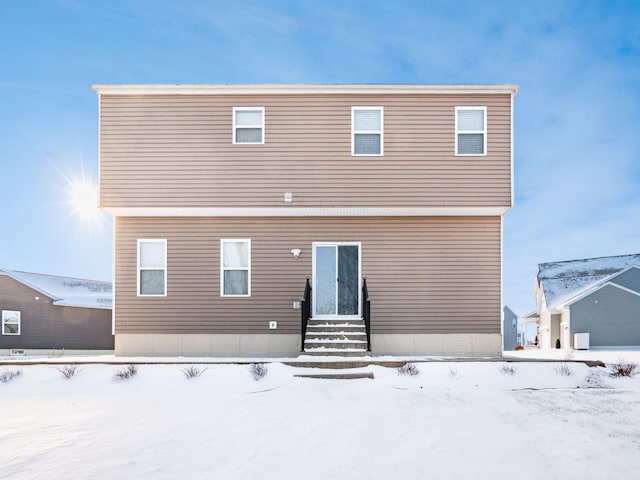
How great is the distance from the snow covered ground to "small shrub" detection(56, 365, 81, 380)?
153 millimetres

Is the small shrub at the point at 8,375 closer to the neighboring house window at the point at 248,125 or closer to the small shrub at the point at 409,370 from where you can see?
the neighboring house window at the point at 248,125

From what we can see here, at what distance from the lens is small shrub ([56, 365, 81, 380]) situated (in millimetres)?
7004

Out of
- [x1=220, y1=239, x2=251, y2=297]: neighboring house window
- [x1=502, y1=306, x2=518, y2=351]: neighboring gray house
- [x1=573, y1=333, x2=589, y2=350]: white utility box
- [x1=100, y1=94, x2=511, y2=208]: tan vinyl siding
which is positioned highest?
[x1=100, y1=94, x2=511, y2=208]: tan vinyl siding

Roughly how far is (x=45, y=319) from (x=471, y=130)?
20.0 meters

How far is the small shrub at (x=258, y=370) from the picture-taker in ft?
22.2

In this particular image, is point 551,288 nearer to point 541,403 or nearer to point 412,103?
point 412,103

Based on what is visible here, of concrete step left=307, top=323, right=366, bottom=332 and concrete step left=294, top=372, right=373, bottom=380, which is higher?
concrete step left=307, top=323, right=366, bottom=332

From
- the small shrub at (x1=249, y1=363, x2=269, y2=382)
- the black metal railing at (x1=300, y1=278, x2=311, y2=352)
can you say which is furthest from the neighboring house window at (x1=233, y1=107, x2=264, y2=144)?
the small shrub at (x1=249, y1=363, x2=269, y2=382)

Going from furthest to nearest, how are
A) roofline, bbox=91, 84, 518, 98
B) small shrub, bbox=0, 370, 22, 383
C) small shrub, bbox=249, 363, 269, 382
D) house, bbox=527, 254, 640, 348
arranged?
house, bbox=527, 254, 640, 348 < roofline, bbox=91, 84, 518, 98 < small shrub, bbox=0, 370, 22, 383 < small shrub, bbox=249, 363, 269, 382

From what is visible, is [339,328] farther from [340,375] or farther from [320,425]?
[320,425]

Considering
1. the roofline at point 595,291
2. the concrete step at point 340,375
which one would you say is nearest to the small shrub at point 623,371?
the concrete step at point 340,375

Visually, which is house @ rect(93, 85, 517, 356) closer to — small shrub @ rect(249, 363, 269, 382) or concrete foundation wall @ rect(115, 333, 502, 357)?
concrete foundation wall @ rect(115, 333, 502, 357)

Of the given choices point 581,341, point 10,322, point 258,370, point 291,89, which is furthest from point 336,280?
point 10,322

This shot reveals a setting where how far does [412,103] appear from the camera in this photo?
9.80 meters
